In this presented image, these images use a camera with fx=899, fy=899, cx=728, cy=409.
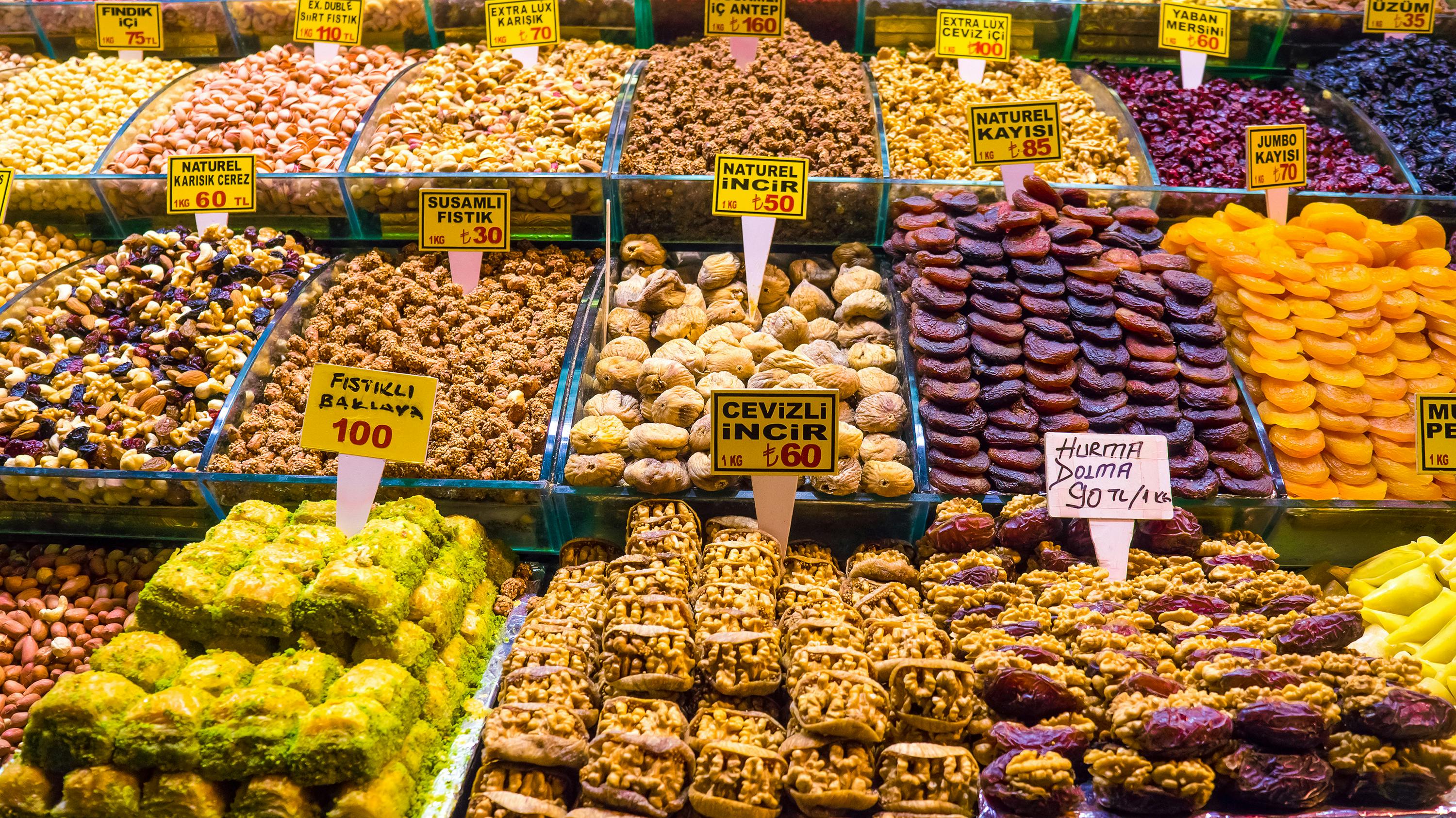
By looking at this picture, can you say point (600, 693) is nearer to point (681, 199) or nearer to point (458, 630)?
point (458, 630)

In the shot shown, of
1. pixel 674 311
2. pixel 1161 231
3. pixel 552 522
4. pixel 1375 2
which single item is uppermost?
pixel 1375 2

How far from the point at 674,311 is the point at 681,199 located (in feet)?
1.52

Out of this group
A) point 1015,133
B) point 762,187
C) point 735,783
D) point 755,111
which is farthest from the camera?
point 755,111

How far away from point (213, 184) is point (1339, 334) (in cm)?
327

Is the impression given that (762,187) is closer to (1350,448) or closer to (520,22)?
(520,22)

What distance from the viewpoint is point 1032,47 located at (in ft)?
11.9

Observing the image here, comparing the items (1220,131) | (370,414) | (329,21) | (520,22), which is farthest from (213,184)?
(1220,131)

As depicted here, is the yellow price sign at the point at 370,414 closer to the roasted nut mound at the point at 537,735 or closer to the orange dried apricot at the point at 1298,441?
the roasted nut mound at the point at 537,735

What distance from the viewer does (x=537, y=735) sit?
149 centimetres

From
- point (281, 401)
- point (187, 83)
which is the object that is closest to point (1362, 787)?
point (281, 401)

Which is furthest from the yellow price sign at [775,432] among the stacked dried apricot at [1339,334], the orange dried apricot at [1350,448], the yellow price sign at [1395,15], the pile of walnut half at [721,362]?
the yellow price sign at [1395,15]

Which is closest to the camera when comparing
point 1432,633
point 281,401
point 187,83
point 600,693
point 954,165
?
point 600,693

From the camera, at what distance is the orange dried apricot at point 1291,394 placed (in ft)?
7.39

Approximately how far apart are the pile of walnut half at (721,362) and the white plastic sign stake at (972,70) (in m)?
1.08
